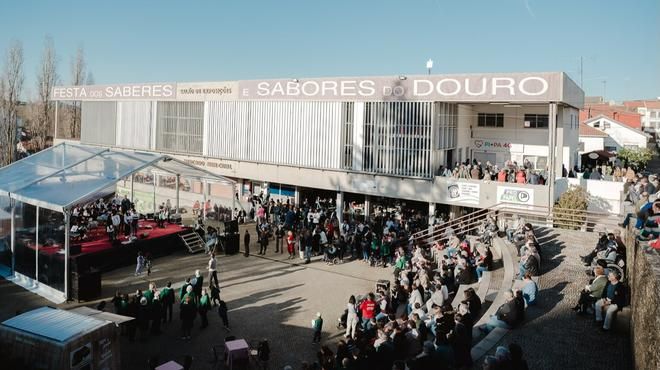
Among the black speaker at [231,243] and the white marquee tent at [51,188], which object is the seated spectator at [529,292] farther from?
the white marquee tent at [51,188]

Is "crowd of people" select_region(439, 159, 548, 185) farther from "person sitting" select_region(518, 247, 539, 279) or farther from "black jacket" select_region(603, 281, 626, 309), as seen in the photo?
"black jacket" select_region(603, 281, 626, 309)

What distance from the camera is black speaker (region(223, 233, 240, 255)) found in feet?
70.5

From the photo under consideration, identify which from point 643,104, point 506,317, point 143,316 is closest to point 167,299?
point 143,316

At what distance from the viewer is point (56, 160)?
65.4ft

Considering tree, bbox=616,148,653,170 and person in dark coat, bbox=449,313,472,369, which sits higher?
tree, bbox=616,148,653,170

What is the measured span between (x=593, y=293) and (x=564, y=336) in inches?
56.6

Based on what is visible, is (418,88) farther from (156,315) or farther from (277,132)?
(156,315)

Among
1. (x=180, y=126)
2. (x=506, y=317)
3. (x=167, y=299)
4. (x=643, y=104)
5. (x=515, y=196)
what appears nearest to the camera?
(x=506, y=317)

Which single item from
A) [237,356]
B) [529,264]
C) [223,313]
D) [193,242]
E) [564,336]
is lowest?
[237,356]

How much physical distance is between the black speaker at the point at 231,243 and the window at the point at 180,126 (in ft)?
42.9

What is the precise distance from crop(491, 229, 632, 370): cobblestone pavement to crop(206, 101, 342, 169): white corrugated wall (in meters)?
15.3

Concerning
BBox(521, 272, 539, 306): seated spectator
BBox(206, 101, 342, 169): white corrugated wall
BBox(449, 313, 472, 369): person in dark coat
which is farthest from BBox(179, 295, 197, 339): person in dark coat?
BBox(206, 101, 342, 169): white corrugated wall

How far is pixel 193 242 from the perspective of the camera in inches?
884

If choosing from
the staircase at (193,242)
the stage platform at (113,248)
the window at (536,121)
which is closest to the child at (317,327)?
the stage platform at (113,248)
